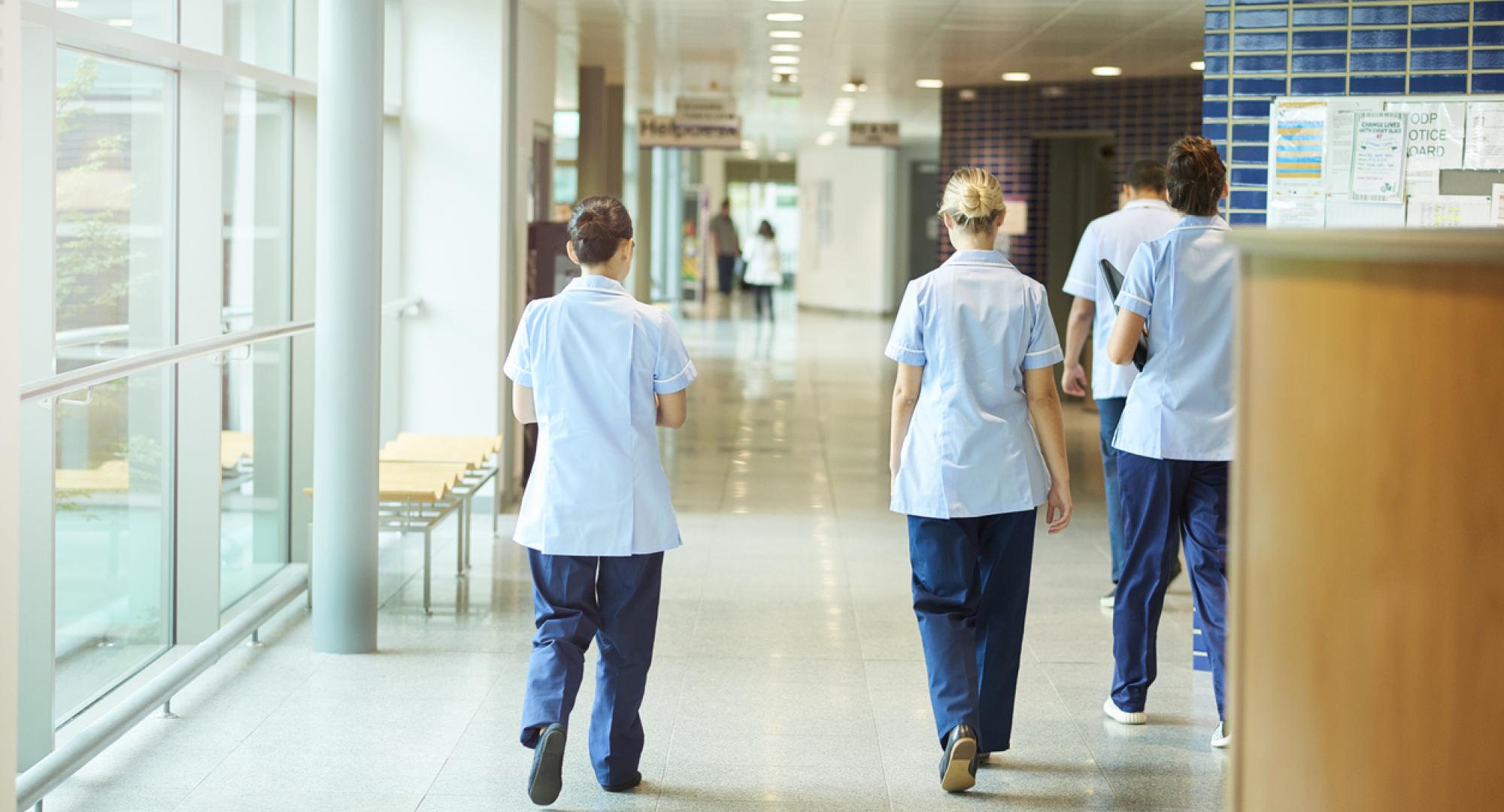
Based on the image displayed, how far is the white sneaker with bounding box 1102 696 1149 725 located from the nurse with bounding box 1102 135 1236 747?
0.25 meters

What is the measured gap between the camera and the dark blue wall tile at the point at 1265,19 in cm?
470

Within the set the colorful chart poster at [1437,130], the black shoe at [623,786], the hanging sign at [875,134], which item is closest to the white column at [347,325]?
the black shoe at [623,786]

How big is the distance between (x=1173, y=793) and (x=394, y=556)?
13.1 ft

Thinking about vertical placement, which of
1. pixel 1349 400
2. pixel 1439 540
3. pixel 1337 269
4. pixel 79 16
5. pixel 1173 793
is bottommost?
pixel 1173 793

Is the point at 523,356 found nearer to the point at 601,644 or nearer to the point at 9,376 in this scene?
the point at 601,644

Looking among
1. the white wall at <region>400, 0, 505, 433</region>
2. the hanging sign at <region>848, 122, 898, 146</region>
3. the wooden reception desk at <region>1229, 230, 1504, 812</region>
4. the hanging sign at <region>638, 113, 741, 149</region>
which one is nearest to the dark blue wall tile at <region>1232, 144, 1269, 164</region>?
the wooden reception desk at <region>1229, 230, 1504, 812</region>

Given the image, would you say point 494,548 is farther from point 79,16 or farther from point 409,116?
point 79,16

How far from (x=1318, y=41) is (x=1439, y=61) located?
1.20 ft

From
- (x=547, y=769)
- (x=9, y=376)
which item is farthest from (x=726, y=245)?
(x=9, y=376)

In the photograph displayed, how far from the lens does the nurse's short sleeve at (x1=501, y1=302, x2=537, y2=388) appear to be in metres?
3.66

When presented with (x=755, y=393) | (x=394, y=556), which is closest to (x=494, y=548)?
(x=394, y=556)

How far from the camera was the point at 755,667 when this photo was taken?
5027 mm

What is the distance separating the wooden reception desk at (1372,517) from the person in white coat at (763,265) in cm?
2277

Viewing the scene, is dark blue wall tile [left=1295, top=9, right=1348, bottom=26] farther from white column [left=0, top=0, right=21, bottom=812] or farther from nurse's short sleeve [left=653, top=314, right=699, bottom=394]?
white column [left=0, top=0, right=21, bottom=812]
